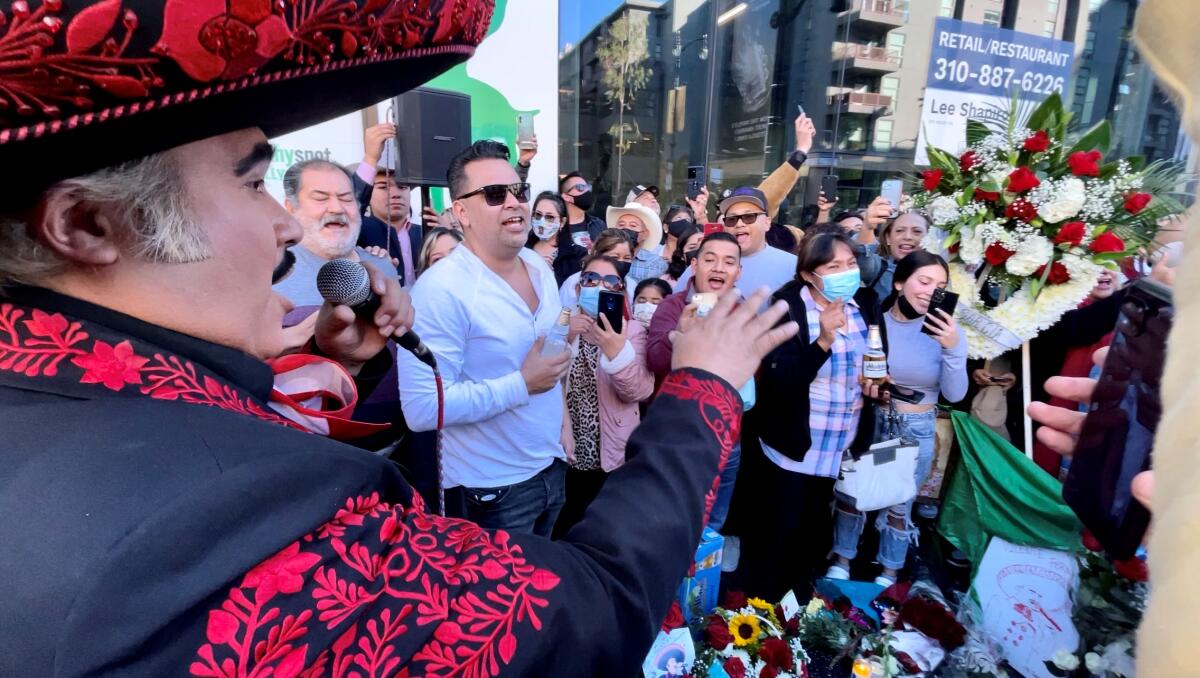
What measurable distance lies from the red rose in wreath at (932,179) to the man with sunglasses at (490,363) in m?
2.17

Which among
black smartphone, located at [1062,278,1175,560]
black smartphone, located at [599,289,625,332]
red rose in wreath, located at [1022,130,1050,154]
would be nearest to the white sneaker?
black smartphone, located at [599,289,625,332]

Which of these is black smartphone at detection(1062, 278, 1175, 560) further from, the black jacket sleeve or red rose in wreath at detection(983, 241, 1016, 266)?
red rose in wreath at detection(983, 241, 1016, 266)

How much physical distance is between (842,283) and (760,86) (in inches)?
380

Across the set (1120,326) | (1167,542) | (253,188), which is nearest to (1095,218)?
(1120,326)

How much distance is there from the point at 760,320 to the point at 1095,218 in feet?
8.78

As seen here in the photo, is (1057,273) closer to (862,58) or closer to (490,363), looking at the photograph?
(490,363)

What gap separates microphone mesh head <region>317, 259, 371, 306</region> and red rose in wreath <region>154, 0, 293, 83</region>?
856 mm

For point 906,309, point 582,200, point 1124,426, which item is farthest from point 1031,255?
point 582,200

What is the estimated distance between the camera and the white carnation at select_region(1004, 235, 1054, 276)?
2852mm

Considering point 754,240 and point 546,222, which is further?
point 546,222

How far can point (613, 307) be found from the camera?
2936 mm

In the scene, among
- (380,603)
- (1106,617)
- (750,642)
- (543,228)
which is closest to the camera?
(380,603)

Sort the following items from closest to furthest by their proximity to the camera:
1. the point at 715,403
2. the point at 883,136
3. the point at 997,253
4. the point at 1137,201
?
the point at 715,403
the point at 1137,201
the point at 997,253
the point at 883,136

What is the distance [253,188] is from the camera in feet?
2.72
